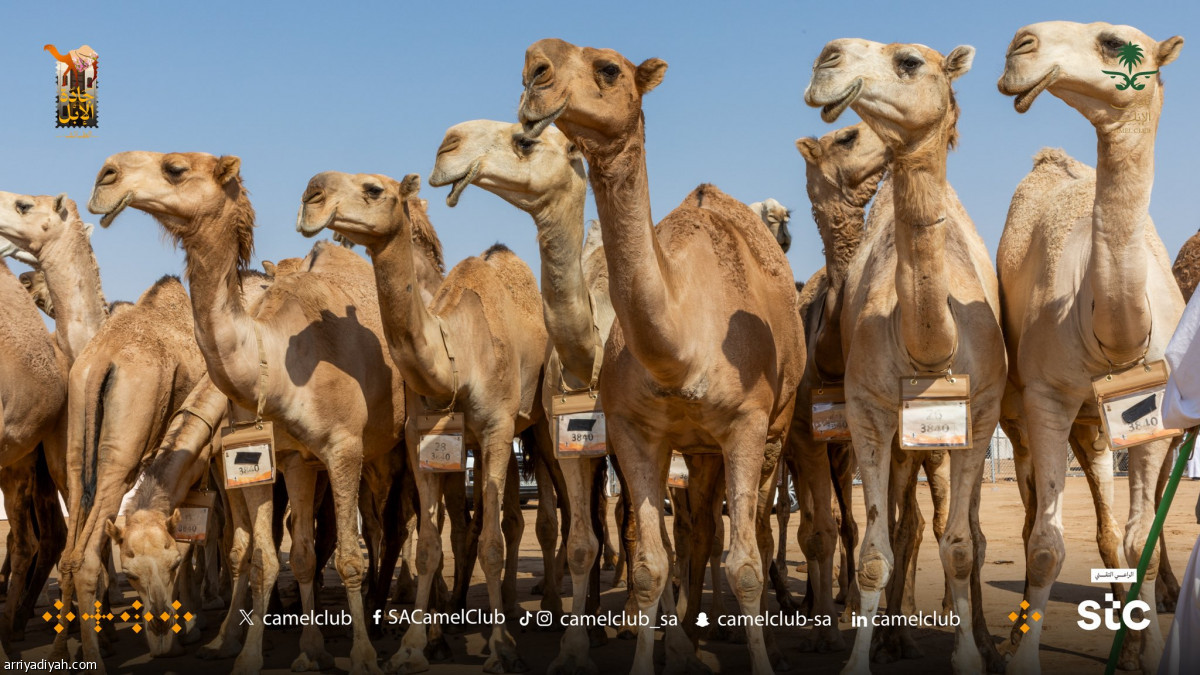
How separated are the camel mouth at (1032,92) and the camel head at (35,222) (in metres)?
7.50

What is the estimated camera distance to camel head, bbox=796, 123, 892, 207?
8023 mm

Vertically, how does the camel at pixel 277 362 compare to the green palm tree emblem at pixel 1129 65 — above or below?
below

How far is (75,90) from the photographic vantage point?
11500 millimetres

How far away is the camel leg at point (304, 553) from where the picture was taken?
741 centimetres

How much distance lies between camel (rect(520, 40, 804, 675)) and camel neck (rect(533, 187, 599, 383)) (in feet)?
0.86

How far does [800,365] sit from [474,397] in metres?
2.10

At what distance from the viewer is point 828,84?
536 centimetres

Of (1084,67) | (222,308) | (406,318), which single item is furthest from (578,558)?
(1084,67)

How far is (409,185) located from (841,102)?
3135mm

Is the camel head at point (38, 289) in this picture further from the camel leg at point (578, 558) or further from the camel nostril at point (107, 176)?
the camel leg at point (578, 558)

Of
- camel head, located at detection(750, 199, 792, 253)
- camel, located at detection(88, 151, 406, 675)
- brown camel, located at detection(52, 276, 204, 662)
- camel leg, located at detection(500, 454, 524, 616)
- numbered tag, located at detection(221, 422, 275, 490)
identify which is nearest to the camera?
camel, located at detection(88, 151, 406, 675)

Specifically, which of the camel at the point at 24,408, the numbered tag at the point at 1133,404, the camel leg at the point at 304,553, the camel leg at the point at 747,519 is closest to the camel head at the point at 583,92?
the camel leg at the point at 747,519

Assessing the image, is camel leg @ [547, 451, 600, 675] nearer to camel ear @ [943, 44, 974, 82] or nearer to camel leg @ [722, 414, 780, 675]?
camel leg @ [722, 414, 780, 675]

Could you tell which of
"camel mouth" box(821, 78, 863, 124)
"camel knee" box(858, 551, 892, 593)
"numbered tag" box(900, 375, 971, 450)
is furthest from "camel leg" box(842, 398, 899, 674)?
"camel mouth" box(821, 78, 863, 124)
